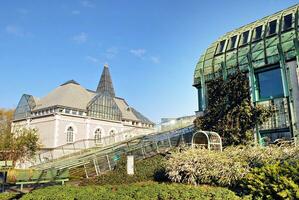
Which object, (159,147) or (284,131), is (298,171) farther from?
(159,147)

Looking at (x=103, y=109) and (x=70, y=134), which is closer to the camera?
(x=70, y=134)

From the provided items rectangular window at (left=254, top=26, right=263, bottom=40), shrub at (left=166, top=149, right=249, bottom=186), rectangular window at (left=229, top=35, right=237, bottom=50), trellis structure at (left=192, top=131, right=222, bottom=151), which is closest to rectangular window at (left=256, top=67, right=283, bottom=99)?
rectangular window at (left=254, top=26, right=263, bottom=40)

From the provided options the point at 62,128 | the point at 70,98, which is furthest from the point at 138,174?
the point at 70,98

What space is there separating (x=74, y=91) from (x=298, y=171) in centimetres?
4087

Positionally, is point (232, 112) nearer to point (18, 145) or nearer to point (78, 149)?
point (78, 149)

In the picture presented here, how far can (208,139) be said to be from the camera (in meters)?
15.4

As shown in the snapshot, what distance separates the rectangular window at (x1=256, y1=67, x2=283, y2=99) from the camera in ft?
54.2

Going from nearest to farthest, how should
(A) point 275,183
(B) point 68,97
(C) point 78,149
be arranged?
(A) point 275,183, (C) point 78,149, (B) point 68,97

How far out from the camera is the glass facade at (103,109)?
1719 inches

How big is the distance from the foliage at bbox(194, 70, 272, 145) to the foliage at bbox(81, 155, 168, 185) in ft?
15.1

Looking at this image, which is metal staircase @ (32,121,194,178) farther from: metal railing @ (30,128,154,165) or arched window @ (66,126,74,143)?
arched window @ (66,126,74,143)

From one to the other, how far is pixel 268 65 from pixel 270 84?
1.26m

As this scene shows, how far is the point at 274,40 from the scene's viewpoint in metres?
17.4

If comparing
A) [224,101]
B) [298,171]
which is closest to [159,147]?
[224,101]
